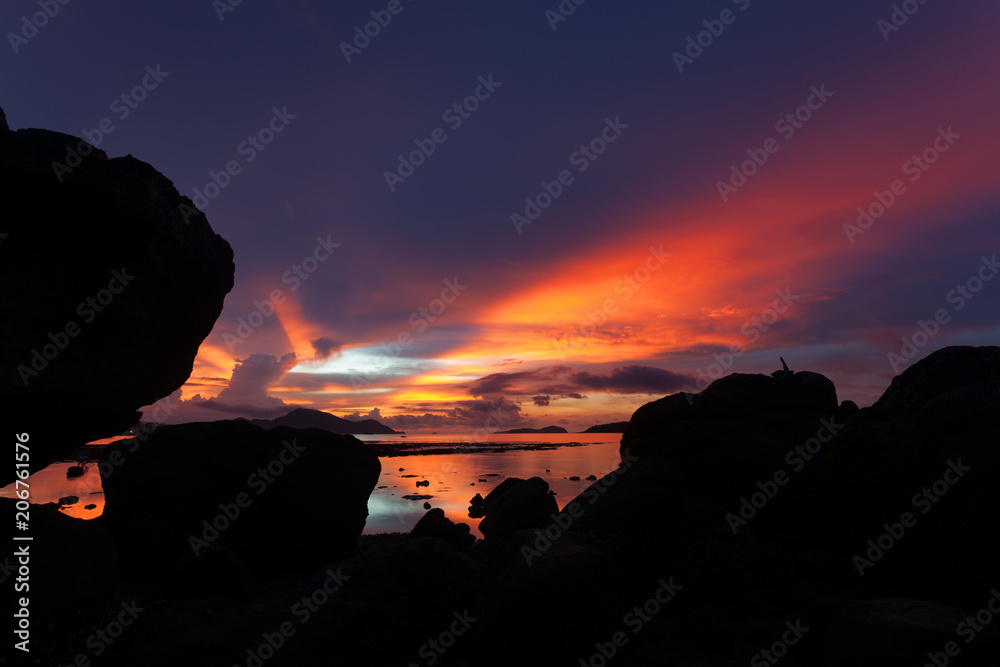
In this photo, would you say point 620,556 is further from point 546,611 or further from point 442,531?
point 442,531

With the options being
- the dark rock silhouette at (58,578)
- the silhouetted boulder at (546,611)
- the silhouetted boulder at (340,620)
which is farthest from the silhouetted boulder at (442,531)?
the dark rock silhouette at (58,578)

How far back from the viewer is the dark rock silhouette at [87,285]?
19.8 feet

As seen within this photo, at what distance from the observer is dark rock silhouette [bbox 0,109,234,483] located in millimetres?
6047

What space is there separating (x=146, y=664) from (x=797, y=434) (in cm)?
1491

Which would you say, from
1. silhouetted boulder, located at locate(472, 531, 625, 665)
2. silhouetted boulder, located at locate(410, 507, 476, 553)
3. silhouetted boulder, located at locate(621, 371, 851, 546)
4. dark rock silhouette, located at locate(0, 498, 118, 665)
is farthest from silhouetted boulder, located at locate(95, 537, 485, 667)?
silhouetted boulder, located at locate(621, 371, 851, 546)

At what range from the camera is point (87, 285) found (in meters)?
6.64

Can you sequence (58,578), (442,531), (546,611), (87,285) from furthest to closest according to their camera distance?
(442,531)
(546,611)
(87,285)
(58,578)

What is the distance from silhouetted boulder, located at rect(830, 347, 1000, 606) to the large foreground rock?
10962 mm

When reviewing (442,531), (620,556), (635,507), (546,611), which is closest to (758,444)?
(635,507)

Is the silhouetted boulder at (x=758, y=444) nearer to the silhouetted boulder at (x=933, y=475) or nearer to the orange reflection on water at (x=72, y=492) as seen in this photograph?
the silhouetted boulder at (x=933, y=475)

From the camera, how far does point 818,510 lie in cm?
1245

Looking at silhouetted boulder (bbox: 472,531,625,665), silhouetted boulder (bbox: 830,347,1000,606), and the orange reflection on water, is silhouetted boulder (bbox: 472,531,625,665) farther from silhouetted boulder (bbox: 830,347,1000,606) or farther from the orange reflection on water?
the orange reflection on water

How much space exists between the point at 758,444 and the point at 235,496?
1331 centimetres

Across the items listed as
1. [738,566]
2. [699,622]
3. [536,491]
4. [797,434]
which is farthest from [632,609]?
[536,491]
